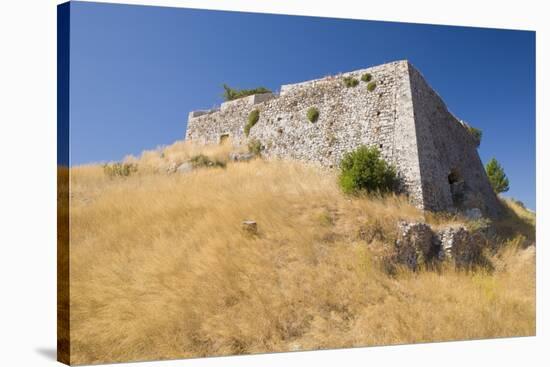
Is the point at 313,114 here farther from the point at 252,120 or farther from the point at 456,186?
the point at 456,186

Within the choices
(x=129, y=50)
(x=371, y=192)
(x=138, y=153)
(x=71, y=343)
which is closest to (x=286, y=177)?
(x=371, y=192)

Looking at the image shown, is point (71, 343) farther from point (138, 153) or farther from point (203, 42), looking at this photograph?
point (203, 42)

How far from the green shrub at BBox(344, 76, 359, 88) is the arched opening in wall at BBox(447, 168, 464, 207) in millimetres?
3360

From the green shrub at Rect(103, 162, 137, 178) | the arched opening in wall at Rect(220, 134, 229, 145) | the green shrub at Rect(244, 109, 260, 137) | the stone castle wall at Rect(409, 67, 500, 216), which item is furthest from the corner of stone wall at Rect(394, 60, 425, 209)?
the green shrub at Rect(103, 162, 137, 178)

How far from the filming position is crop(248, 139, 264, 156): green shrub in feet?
39.2

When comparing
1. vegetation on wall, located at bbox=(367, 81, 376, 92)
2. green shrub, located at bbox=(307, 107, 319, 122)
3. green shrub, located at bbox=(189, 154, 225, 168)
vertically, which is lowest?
green shrub, located at bbox=(189, 154, 225, 168)

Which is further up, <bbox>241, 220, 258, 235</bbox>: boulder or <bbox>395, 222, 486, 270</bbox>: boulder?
<bbox>241, 220, 258, 235</bbox>: boulder

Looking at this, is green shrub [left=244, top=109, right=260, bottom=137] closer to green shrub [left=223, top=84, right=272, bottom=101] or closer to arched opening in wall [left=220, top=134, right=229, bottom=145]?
arched opening in wall [left=220, top=134, right=229, bottom=145]

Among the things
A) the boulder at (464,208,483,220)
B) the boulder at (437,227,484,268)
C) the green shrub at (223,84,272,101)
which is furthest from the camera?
the boulder at (464,208,483,220)

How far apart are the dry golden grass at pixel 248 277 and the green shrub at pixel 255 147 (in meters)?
2.76

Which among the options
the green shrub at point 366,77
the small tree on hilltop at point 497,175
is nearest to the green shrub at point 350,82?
the green shrub at point 366,77

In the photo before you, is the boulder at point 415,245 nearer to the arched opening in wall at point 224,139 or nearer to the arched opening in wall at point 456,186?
the arched opening in wall at point 456,186

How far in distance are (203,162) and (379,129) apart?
396cm

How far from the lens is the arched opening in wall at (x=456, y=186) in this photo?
36.8 ft
